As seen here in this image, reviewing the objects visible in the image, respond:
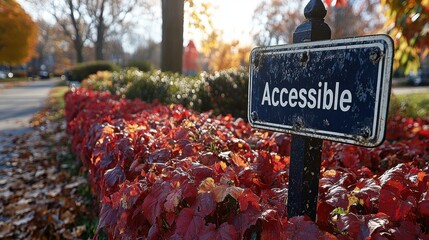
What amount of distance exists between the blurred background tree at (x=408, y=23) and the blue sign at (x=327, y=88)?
341cm

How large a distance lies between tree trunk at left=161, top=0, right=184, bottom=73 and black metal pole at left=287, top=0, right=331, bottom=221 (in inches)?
300

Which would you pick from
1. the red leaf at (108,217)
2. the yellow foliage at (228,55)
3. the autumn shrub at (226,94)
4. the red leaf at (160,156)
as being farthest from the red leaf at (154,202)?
the yellow foliage at (228,55)

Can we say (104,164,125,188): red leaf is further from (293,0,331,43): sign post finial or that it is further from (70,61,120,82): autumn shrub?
(70,61,120,82): autumn shrub

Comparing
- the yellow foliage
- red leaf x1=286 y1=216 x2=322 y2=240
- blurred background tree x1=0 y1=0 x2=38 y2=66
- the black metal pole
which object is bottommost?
red leaf x1=286 y1=216 x2=322 y2=240

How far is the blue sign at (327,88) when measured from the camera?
1.07 m

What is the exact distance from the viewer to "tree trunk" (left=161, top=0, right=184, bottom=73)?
853 cm

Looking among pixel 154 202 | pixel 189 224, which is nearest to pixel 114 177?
pixel 154 202

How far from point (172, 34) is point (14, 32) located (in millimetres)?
41407

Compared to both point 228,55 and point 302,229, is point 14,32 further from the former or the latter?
point 302,229

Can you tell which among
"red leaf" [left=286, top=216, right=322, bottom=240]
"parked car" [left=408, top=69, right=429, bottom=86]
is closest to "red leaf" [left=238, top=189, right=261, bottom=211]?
"red leaf" [left=286, top=216, right=322, bottom=240]

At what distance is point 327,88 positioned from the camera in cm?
119

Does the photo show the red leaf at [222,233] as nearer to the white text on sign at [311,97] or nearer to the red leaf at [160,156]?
the white text on sign at [311,97]

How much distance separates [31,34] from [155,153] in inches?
1959

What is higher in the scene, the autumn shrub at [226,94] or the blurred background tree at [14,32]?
the blurred background tree at [14,32]
